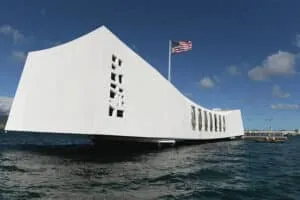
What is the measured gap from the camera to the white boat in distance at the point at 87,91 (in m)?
22.4

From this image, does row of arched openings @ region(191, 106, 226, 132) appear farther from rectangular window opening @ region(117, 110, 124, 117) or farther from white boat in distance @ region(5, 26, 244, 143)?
rectangular window opening @ region(117, 110, 124, 117)

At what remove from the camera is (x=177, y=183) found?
12016 millimetres

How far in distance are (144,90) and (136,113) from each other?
2854 mm

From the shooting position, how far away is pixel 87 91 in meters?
22.3


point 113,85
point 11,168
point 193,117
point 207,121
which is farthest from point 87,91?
point 207,121

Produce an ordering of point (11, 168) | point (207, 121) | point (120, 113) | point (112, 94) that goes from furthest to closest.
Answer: point (207, 121) < point (120, 113) < point (112, 94) < point (11, 168)

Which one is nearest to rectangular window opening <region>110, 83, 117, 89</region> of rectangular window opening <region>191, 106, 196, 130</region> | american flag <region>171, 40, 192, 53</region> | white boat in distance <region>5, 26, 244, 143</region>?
white boat in distance <region>5, 26, 244, 143</region>

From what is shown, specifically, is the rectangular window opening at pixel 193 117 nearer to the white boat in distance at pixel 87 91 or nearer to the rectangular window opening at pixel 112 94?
the white boat in distance at pixel 87 91

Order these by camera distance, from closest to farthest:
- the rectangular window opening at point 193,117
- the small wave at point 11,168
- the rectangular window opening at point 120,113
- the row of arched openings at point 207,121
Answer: the small wave at point 11,168
the rectangular window opening at point 120,113
the rectangular window opening at point 193,117
the row of arched openings at point 207,121

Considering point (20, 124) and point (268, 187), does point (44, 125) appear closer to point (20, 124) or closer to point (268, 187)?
point (20, 124)

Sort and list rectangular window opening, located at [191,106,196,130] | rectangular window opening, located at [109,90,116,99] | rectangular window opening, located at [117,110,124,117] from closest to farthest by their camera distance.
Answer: rectangular window opening, located at [109,90,116,99], rectangular window opening, located at [117,110,124,117], rectangular window opening, located at [191,106,196,130]

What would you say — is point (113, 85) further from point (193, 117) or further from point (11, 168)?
point (193, 117)

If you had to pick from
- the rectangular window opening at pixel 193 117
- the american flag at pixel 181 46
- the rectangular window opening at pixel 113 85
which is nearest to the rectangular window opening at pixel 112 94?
the rectangular window opening at pixel 113 85

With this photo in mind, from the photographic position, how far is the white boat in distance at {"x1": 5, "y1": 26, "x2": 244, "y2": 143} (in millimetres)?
22359
